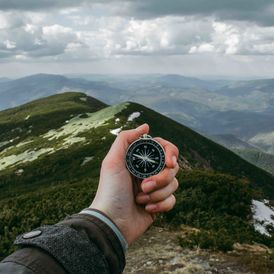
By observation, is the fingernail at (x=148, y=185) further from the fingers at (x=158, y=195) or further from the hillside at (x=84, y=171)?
the hillside at (x=84, y=171)

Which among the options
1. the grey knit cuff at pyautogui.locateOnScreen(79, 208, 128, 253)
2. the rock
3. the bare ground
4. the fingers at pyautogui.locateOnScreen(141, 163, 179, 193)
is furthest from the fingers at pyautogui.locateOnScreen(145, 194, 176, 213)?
the rock

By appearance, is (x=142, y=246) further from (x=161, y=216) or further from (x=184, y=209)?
(x=184, y=209)

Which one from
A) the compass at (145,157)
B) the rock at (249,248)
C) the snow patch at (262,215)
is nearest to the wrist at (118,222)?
the compass at (145,157)

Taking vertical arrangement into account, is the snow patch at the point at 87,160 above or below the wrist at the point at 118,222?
below

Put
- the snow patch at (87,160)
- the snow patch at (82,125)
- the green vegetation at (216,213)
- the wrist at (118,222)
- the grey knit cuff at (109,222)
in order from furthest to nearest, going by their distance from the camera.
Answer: the snow patch at (82,125)
the snow patch at (87,160)
the green vegetation at (216,213)
the wrist at (118,222)
the grey knit cuff at (109,222)

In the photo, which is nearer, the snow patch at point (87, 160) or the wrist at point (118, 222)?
the wrist at point (118, 222)

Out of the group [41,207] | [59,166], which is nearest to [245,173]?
[59,166]
